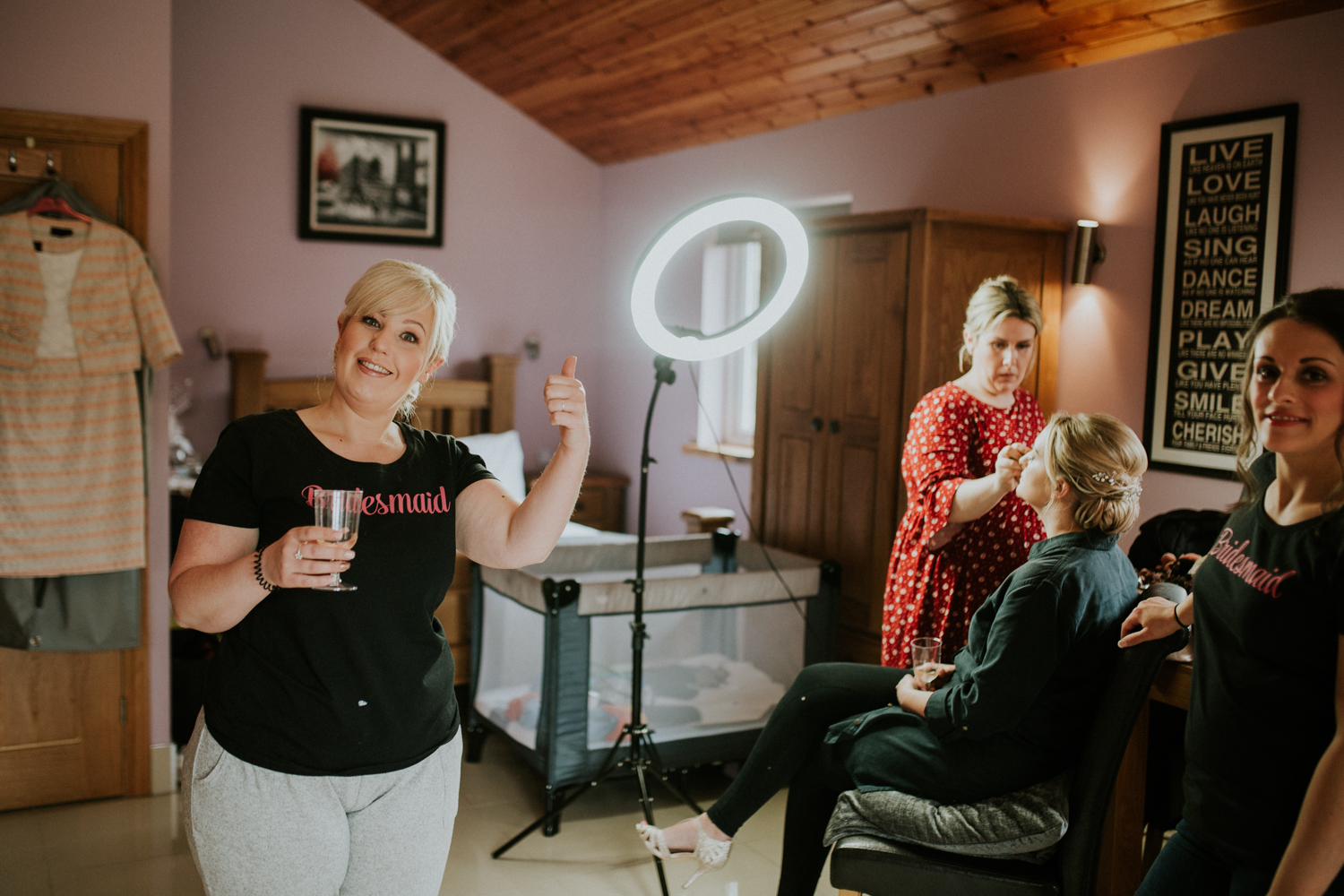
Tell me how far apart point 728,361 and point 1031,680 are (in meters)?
3.39

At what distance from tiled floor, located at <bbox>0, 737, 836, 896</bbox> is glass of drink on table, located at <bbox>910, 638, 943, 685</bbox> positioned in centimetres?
93

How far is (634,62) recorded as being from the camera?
14.0 ft

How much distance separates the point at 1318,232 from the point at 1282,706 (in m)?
1.91

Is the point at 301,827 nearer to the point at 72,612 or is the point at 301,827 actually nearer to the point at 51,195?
the point at 72,612

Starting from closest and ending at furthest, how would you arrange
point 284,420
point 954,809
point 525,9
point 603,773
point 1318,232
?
point 284,420, point 954,809, point 1318,232, point 603,773, point 525,9

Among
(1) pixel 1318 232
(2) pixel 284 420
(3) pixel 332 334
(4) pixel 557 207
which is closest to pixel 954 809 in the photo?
(2) pixel 284 420

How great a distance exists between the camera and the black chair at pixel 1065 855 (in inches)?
64.7

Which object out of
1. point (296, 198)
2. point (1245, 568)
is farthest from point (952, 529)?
point (296, 198)

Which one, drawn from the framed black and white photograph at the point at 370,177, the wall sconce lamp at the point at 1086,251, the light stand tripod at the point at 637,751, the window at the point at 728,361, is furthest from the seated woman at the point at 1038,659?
the framed black and white photograph at the point at 370,177

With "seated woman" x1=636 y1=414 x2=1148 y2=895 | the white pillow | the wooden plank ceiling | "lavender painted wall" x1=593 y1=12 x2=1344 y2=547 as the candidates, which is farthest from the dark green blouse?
the white pillow

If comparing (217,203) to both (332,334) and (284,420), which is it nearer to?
(332,334)

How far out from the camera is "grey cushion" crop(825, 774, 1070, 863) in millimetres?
1690

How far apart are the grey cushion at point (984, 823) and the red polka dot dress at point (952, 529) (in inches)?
28.4

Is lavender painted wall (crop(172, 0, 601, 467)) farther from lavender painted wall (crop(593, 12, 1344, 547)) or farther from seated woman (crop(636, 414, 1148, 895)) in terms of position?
seated woman (crop(636, 414, 1148, 895))
